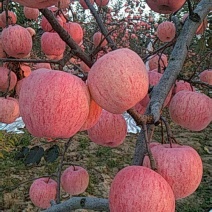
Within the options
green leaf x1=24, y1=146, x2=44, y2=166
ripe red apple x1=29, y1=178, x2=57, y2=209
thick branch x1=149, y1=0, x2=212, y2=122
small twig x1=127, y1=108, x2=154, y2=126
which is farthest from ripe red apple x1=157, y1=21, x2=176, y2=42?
small twig x1=127, y1=108, x2=154, y2=126

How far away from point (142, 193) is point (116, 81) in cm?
23

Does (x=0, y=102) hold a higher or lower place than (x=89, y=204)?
higher

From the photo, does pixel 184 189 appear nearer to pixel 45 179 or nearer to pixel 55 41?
pixel 55 41

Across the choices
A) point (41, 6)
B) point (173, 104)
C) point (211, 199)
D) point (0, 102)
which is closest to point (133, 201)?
point (41, 6)

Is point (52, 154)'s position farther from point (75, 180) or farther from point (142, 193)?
point (142, 193)

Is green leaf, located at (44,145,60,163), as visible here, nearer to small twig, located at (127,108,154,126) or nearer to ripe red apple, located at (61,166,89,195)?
ripe red apple, located at (61,166,89,195)

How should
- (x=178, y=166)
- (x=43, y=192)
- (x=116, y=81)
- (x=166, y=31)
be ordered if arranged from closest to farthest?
(x=116, y=81) < (x=178, y=166) < (x=166, y=31) < (x=43, y=192)

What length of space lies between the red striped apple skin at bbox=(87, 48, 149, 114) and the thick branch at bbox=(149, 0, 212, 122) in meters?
0.11

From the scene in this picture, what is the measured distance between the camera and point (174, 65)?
3.36 ft

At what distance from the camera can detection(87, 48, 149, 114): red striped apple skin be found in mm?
664

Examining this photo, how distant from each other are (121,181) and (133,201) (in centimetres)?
5

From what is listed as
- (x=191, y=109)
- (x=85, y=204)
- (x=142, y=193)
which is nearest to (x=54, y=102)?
(x=142, y=193)

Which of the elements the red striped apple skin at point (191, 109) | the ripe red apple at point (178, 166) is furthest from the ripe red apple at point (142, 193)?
the red striped apple skin at point (191, 109)

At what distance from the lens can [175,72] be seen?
1.00 m
